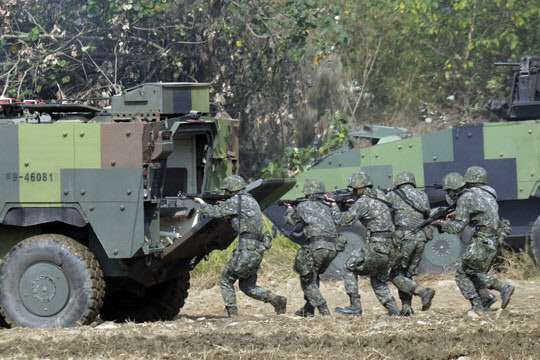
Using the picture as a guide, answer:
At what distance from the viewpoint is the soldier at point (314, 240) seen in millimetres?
12172

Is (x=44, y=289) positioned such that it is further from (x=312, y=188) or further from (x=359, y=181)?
(x=359, y=181)

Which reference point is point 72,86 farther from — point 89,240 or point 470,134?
point 89,240

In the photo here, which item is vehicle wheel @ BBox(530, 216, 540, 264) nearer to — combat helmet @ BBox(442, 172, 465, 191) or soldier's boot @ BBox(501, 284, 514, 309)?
soldier's boot @ BBox(501, 284, 514, 309)

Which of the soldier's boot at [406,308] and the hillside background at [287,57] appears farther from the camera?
the hillside background at [287,57]

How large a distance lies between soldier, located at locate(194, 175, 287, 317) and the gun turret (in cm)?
505

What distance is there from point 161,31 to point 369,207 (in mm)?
7028

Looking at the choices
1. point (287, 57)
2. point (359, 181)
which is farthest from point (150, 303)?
point (287, 57)

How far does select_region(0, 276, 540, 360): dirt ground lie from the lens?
9.36 m

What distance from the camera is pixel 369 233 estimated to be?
1220 cm

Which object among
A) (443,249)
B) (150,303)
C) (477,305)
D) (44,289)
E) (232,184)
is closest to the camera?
(44,289)

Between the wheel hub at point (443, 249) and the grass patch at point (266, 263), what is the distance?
64.6 inches

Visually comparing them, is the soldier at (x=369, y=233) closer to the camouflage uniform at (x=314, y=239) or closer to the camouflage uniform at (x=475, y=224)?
the camouflage uniform at (x=314, y=239)

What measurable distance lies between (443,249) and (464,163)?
3.55ft

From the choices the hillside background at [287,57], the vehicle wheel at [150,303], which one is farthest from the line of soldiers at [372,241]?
the hillside background at [287,57]
